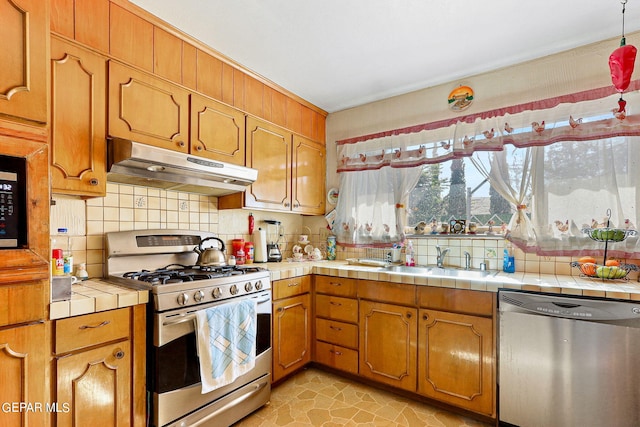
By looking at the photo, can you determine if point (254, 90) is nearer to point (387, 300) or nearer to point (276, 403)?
point (387, 300)

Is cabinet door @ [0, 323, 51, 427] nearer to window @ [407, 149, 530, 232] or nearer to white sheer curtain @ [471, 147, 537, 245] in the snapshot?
window @ [407, 149, 530, 232]

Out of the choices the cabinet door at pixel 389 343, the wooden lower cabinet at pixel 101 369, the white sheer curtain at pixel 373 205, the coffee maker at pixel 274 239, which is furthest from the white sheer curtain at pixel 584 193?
the wooden lower cabinet at pixel 101 369

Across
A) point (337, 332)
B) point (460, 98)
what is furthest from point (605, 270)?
point (337, 332)

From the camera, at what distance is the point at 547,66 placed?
2240 mm

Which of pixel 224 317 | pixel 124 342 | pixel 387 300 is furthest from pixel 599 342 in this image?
pixel 124 342

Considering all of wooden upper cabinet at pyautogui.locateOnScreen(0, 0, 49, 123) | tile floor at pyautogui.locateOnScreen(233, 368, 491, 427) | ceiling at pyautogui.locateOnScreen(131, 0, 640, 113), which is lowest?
tile floor at pyautogui.locateOnScreen(233, 368, 491, 427)

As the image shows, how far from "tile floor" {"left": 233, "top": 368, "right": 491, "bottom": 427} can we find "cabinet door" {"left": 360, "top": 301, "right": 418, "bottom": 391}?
124 millimetres

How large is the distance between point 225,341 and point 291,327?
2.43ft

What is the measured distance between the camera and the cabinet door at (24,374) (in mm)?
1108

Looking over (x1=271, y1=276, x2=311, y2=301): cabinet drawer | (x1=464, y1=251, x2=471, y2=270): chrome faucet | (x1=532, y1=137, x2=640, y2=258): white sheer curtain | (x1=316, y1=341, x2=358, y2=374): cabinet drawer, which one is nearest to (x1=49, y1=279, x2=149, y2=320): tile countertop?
(x1=271, y1=276, x2=311, y2=301): cabinet drawer

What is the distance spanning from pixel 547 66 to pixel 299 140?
6.59 feet

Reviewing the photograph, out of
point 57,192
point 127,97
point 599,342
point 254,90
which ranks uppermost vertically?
point 254,90

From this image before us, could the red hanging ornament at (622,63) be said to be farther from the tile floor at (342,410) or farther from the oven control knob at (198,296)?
the oven control knob at (198,296)

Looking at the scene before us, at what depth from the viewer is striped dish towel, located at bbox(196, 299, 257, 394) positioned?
66.4 inches
